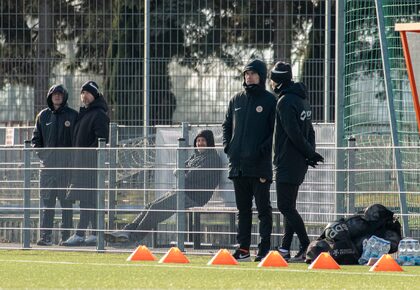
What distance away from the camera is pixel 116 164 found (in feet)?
57.8

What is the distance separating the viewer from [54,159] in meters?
17.8

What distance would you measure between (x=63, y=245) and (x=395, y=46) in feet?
14.3

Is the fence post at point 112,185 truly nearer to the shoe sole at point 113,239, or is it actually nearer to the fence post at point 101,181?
the fence post at point 101,181

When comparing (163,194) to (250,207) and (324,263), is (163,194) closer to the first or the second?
(250,207)

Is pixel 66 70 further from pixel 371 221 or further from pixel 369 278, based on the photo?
pixel 369 278

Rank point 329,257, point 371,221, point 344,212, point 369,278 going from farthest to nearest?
point 344,212 < point 371,221 < point 329,257 < point 369,278

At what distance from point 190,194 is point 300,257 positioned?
7.25ft

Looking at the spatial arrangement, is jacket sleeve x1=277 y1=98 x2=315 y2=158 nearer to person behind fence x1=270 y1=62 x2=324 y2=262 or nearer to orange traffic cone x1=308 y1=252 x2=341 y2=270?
person behind fence x1=270 y1=62 x2=324 y2=262

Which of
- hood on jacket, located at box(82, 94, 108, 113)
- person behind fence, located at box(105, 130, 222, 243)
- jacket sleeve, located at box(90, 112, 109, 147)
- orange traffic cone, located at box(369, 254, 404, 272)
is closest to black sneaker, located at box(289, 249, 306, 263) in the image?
orange traffic cone, located at box(369, 254, 404, 272)

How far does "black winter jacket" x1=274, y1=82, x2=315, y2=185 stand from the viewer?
14992 mm

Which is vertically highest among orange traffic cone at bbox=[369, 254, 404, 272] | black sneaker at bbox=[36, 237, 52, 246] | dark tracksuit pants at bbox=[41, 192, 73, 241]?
dark tracksuit pants at bbox=[41, 192, 73, 241]

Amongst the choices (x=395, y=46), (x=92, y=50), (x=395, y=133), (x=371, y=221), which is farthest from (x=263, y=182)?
(x=92, y=50)

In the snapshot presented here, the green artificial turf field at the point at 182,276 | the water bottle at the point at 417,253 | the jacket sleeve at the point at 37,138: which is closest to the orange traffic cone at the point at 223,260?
the green artificial turf field at the point at 182,276

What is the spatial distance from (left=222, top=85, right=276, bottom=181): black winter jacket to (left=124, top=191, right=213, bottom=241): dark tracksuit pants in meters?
1.67
